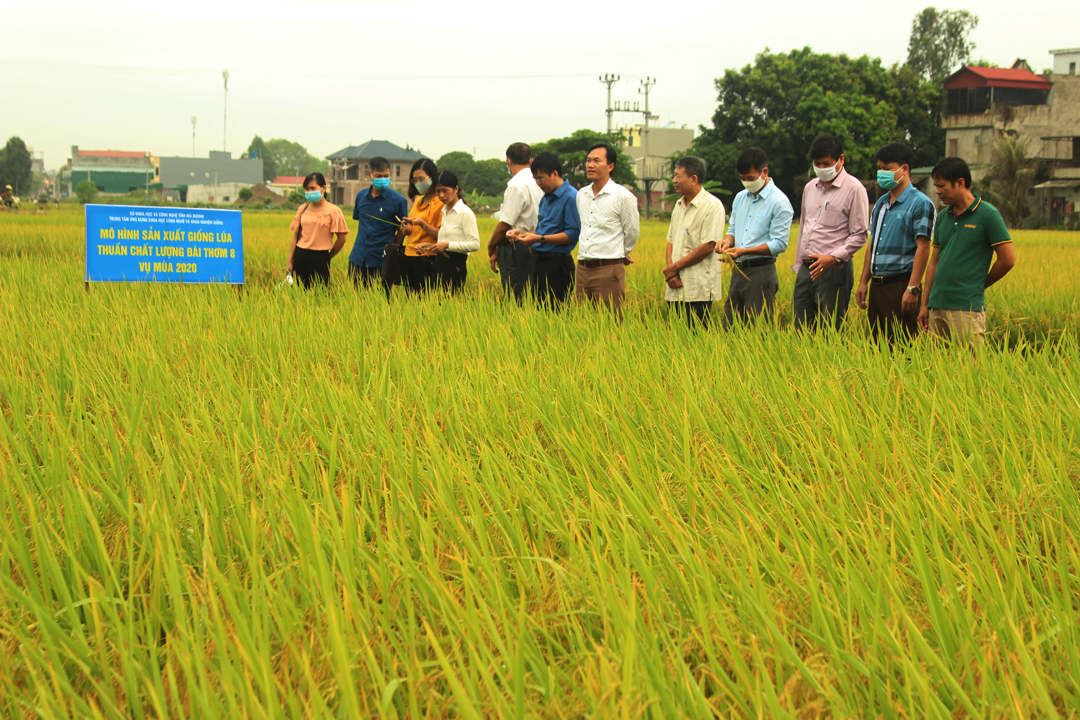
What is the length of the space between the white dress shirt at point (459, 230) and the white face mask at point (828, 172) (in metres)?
2.48

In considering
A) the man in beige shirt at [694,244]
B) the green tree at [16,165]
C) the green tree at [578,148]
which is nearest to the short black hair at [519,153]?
the man in beige shirt at [694,244]

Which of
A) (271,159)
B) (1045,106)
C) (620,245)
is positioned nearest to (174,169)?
(271,159)

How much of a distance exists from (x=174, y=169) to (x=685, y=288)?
10432 centimetres

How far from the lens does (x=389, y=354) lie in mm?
3396

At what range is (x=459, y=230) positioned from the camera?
6266mm

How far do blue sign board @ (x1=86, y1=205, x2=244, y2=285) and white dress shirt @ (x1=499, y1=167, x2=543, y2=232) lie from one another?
2.27 metres

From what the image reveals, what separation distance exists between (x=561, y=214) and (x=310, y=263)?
2632mm

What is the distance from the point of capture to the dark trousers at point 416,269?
6.66 metres

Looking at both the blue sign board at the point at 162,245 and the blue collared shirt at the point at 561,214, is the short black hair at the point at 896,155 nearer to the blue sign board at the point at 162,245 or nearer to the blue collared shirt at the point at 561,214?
the blue collared shirt at the point at 561,214

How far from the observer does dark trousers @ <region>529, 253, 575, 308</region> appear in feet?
19.3

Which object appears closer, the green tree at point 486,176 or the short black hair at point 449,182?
the short black hair at point 449,182

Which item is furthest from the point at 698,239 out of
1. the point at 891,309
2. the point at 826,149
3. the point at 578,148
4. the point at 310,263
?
the point at 578,148

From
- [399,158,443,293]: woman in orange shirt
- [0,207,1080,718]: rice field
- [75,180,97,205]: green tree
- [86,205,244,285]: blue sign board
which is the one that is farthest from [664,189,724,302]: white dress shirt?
[75,180,97,205]: green tree

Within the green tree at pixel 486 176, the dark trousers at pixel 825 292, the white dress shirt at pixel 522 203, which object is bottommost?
the dark trousers at pixel 825 292
